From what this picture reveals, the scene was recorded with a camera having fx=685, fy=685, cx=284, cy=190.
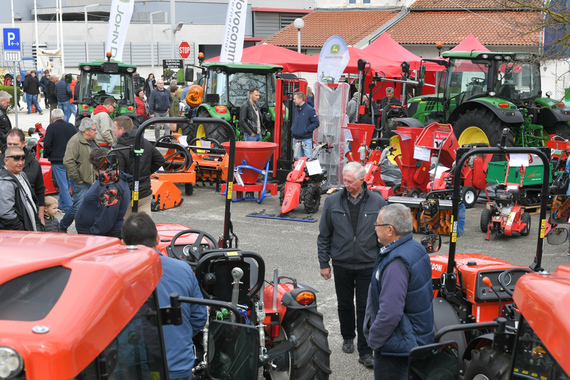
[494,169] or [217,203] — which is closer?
[494,169]

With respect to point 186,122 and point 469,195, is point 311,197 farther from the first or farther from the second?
point 186,122

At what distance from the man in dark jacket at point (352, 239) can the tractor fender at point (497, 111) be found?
7894 mm

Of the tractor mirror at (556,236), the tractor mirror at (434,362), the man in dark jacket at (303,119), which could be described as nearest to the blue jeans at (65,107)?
the man in dark jacket at (303,119)

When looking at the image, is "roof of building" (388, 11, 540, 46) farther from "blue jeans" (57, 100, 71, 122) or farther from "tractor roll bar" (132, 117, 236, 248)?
"tractor roll bar" (132, 117, 236, 248)

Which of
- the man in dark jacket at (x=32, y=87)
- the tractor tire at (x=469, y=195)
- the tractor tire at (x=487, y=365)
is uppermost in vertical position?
the man in dark jacket at (x=32, y=87)

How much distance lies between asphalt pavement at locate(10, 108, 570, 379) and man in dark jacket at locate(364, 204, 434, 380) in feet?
5.75

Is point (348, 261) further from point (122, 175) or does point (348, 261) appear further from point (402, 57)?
point (402, 57)

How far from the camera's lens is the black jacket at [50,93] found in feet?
74.7

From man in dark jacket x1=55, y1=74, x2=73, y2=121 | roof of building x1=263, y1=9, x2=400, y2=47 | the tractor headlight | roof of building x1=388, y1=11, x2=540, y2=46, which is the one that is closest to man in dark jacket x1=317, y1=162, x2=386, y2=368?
the tractor headlight

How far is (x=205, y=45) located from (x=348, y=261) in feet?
142

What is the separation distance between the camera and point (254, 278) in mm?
4723

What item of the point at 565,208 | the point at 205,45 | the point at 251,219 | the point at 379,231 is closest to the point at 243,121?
the point at 251,219

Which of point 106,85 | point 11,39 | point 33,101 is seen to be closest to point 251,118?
point 11,39

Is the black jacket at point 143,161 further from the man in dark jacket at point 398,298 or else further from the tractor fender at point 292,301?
the man in dark jacket at point 398,298
